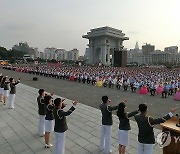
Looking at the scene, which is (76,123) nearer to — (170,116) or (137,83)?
(170,116)

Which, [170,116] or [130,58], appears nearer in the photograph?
[170,116]

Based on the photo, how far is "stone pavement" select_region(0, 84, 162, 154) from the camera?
6523 millimetres

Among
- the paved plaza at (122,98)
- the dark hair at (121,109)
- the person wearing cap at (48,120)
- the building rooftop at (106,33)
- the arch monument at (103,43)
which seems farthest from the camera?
the arch monument at (103,43)

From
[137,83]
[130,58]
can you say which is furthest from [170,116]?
[130,58]

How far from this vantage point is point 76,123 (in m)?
9.37

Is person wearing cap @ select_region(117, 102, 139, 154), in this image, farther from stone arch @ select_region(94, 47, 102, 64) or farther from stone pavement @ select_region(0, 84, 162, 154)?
stone arch @ select_region(94, 47, 102, 64)

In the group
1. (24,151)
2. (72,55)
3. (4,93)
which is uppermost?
(72,55)

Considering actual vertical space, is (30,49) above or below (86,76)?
above

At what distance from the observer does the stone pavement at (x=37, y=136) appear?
6523 mm

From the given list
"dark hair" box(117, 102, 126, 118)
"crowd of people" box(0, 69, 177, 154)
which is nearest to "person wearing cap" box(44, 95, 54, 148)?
"crowd of people" box(0, 69, 177, 154)

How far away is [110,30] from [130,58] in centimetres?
9801

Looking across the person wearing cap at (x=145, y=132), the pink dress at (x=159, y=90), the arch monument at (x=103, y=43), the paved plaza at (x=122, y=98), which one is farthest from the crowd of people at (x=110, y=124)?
the arch monument at (x=103, y=43)

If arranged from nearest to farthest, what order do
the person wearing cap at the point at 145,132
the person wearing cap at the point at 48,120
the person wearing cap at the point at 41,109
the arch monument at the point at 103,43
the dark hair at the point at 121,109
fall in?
the person wearing cap at the point at 145,132, the dark hair at the point at 121,109, the person wearing cap at the point at 48,120, the person wearing cap at the point at 41,109, the arch monument at the point at 103,43

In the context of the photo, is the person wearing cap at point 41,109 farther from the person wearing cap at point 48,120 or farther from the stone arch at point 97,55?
the stone arch at point 97,55
